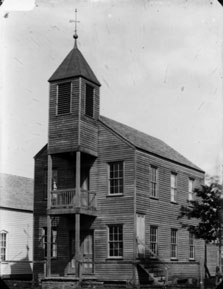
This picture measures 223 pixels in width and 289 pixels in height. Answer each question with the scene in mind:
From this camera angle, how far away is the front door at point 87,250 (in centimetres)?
2748

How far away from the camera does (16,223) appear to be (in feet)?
118

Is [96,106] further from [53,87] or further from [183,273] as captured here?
[183,273]

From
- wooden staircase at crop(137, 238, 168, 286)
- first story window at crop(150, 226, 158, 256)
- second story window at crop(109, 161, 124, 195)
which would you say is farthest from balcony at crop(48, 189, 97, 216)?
wooden staircase at crop(137, 238, 168, 286)

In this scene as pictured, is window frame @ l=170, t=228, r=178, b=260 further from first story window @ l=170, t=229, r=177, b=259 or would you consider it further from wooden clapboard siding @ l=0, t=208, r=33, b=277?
wooden clapboard siding @ l=0, t=208, r=33, b=277

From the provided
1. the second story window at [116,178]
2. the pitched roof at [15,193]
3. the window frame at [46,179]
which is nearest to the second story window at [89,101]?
the second story window at [116,178]

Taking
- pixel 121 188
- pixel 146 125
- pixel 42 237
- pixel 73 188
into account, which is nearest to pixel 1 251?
pixel 42 237

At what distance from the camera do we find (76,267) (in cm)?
2573

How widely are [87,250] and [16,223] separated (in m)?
9.51

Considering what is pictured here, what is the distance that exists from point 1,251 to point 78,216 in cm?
1072

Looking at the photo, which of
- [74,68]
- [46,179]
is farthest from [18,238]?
[74,68]

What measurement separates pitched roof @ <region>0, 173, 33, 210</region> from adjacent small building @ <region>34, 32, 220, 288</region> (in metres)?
5.53

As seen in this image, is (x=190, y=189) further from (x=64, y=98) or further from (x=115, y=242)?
(x=64, y=98)

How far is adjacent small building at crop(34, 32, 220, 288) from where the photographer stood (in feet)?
86.9

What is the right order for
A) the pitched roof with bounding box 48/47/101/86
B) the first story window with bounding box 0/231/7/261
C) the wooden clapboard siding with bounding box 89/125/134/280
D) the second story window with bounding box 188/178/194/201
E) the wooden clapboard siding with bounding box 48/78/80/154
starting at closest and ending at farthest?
the wooden clapboard siding with bounding box 89/125/134/280 < the wooden clapboard siding with bounding box 48/78/80/154 < the pitched roof with bounding box 48/47/101/86 < the second story window with bounding box 188/178/194/201 < the first story window with bounding box 0/231/7/261
